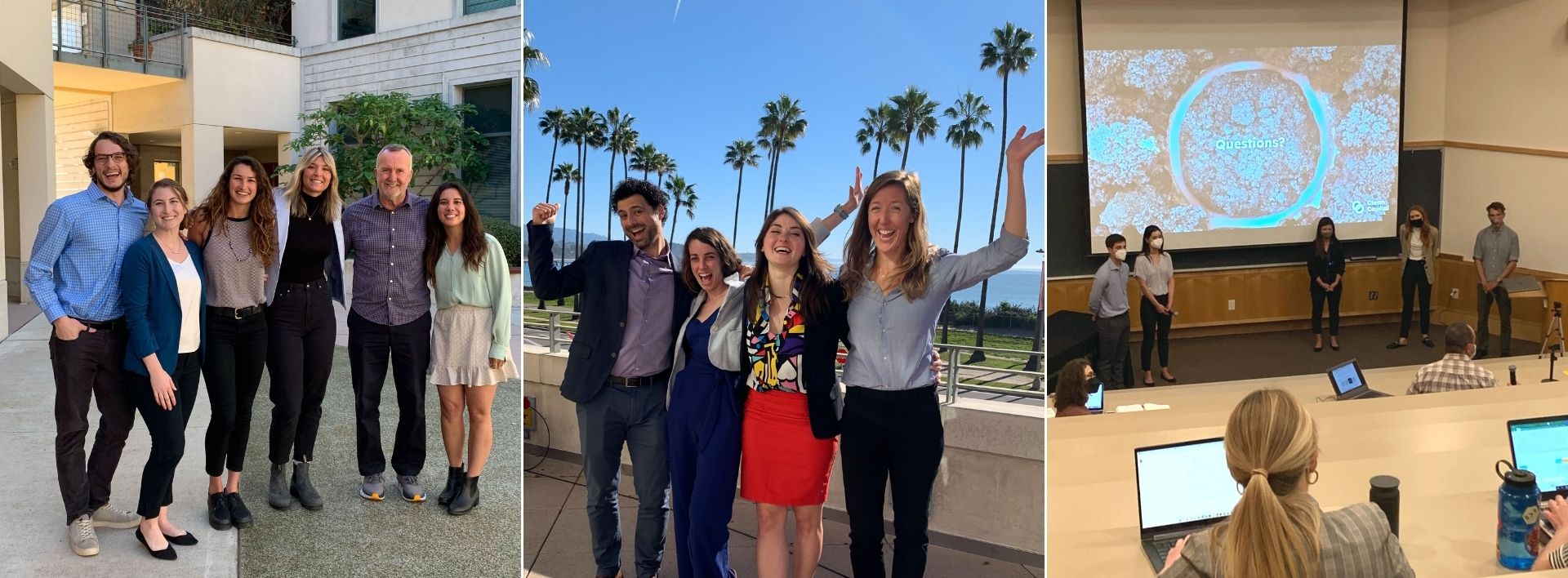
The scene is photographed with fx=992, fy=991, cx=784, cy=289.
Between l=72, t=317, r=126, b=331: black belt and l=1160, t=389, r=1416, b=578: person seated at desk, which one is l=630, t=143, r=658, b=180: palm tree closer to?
l=1160, t=389, r=1416, b=578: person seated at desk

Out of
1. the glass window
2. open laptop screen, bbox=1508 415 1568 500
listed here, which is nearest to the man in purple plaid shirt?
the glass window

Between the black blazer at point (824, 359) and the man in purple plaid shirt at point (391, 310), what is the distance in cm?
113

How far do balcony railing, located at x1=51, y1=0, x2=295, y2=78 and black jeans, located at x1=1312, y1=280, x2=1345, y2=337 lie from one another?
921 centimetres

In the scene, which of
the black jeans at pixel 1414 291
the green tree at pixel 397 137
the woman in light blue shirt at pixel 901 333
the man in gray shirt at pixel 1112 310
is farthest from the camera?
the black jeans at pixel 1414 291

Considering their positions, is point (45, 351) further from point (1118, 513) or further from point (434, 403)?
point (1118, 513)

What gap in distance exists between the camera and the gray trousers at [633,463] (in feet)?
7.09

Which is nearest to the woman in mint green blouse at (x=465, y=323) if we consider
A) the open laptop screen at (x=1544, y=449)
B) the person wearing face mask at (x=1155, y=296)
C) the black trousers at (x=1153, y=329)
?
the open laptop screen at (x=1544, y=449)

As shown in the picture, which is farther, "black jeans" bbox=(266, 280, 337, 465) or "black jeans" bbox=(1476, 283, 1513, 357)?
"black jeans" bbox=(1476, 283, 1513, 357)

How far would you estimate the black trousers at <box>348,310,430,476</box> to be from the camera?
2.70 metres

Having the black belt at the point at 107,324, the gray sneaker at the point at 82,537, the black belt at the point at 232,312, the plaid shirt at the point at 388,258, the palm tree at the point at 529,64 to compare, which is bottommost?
the gray sneaker at the point at 82,537

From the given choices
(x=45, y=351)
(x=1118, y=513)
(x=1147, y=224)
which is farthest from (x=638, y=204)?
(x=1147, y=224)

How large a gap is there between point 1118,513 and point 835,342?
125 centimetres

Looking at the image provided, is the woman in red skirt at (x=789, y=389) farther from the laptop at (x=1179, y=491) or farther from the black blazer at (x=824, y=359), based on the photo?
the laptop at (x=1179, y=491)

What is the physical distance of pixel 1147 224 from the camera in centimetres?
965
